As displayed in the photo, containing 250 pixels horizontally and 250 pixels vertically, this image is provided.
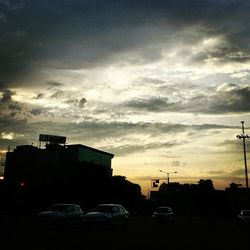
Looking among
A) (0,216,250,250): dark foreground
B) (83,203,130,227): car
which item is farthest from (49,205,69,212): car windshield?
(83,203,130,227): car

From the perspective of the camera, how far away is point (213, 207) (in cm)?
3697

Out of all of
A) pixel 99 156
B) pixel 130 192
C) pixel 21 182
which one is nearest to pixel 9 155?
pixel 99 156

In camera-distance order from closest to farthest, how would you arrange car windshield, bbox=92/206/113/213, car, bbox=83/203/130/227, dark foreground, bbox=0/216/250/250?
dark foreground, bbox=0/216/250/250 < car, bbox=83/203/130/227 < car windshield, bbox=92/206/113/213

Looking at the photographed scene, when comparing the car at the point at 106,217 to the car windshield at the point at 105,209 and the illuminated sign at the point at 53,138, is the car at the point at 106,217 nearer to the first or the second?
the car windshield at the point at 105,209

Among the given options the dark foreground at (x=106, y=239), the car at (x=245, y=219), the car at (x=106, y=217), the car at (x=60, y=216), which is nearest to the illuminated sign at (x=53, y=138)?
the car at (x=245, y=219)

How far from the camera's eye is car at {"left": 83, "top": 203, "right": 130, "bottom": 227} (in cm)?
2630

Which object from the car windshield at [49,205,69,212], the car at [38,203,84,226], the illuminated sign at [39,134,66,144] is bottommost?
the car at [38,203,84,226]

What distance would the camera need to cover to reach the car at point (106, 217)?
26297mm

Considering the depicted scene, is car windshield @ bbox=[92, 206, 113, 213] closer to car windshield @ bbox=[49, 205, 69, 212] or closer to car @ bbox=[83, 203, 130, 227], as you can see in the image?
car @ bbox=[83, 203, 130, 227]

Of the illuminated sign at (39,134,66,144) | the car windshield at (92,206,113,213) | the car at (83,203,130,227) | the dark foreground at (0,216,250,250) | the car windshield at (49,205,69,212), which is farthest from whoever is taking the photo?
the illuminated sign at (39,134,66,144)

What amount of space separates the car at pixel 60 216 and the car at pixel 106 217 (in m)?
0.81

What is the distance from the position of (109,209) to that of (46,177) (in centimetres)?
5650

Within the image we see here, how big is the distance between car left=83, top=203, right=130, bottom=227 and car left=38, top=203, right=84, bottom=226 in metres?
0.81

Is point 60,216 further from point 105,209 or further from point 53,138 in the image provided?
point 53,138
